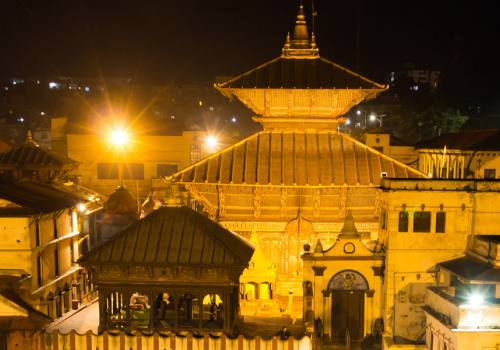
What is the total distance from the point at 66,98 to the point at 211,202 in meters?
46.0

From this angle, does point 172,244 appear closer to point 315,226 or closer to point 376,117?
point 315,226

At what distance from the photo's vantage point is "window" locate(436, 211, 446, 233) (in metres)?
19.7

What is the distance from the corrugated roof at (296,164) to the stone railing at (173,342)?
857 centimetres

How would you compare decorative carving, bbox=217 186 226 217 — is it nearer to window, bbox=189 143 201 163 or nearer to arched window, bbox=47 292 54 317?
arched window, bbox=47 292 54 317

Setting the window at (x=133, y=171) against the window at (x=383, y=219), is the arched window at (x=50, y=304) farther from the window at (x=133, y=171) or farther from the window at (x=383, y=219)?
the window at (x=133, y=171)

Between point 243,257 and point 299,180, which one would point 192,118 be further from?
point 243,257

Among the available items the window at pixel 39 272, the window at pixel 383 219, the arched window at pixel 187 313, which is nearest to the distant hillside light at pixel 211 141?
the window at pixel 39 272

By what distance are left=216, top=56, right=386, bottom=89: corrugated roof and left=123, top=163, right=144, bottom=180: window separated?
26.6 meters

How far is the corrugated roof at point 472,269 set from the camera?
16984mm

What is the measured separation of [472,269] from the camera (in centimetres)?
1778

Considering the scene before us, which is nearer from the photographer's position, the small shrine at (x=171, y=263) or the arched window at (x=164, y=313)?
the small shrine at (x=171, y=263)

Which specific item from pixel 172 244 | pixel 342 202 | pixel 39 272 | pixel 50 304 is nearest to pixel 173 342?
pixel 172 244

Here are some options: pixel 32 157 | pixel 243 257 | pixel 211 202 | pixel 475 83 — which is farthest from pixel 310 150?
pixel 475 83

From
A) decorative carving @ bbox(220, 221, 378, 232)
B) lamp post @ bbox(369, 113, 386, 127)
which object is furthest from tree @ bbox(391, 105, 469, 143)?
decorative carving @ bbox(220, 221, 378, 232)
